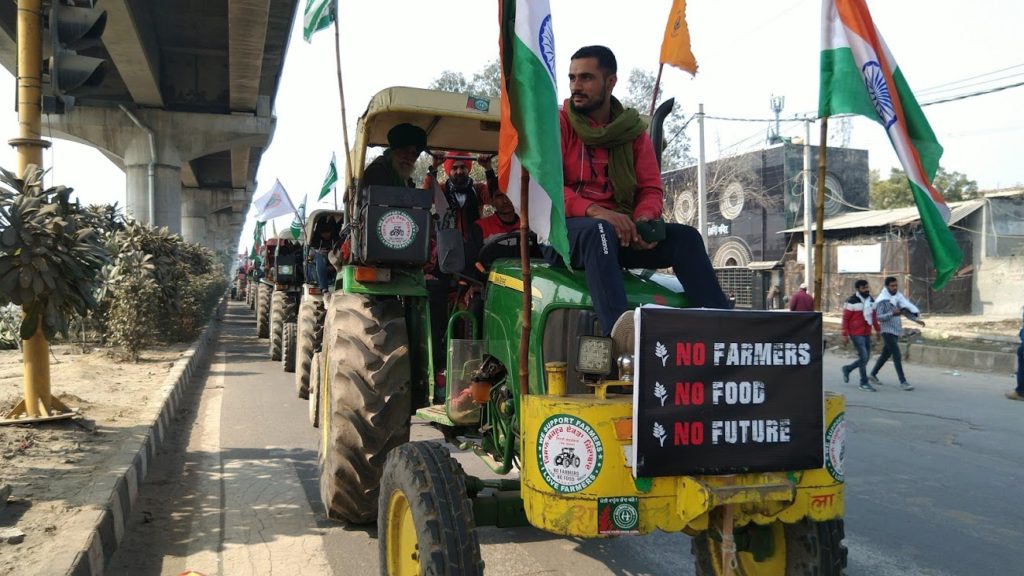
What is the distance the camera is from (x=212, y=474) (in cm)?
614

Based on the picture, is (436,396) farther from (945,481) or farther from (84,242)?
(945,481)

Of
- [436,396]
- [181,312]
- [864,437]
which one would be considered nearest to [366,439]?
[436,396]

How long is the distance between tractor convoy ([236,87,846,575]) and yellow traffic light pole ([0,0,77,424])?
3.47 meters

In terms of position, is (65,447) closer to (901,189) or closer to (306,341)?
(306,341)

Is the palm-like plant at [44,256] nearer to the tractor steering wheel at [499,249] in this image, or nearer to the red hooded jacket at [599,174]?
the tractor steering wheel at [499,249]

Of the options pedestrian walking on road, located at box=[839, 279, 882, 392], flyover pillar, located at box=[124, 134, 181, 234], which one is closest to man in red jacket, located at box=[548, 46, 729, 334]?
pedestrian walking on road, located at box=[839, 279, 882, 392]

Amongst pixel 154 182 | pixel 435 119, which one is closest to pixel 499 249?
pixel 435 119

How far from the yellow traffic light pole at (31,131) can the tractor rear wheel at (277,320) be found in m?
6.38

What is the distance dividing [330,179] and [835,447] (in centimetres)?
1298

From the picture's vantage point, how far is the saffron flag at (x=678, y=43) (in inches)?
181

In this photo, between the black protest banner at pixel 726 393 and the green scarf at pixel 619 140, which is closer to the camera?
the black protest banner at pixel 726 393

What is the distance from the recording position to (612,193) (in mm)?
3611

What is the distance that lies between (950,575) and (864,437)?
12.3 ft

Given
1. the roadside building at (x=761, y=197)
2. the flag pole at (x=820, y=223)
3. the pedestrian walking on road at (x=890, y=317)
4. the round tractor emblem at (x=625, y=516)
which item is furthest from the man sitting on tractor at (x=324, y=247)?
the roadside building at (x=761, y=197)
